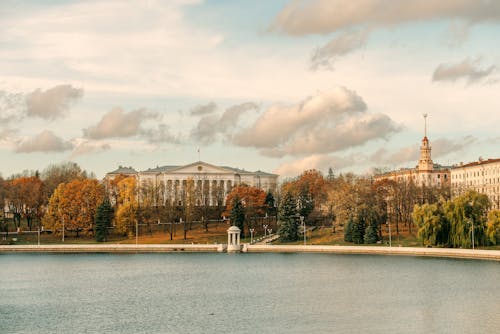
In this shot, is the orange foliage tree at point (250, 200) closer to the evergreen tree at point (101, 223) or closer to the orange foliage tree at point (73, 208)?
the evergreen tree at point (101, 223)

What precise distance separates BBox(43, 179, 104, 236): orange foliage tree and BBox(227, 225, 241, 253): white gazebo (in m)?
28.8

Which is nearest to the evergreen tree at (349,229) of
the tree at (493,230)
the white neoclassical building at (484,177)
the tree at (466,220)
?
the tree at (466,220)

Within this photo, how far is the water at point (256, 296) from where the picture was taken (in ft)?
172

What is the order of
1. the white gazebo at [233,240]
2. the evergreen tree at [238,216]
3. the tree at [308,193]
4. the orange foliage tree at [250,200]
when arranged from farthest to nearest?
the tree at [308,193] → the orange foliage tree at [250,200] → the evergreen tree at [238,216] → the white gazebo at [233,240]

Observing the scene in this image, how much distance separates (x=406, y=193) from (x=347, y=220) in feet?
48.8

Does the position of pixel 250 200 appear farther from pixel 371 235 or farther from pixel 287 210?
pixel 371 235

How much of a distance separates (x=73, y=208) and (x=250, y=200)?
31805 millimetres

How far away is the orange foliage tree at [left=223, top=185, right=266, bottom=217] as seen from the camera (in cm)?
15300

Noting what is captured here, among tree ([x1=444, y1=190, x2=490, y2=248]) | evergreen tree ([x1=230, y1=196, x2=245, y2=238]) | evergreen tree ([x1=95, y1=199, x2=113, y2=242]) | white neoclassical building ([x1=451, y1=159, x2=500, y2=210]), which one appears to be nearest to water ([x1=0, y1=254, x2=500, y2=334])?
tree ([x1=444, y1=190, x2=490, y2=248])

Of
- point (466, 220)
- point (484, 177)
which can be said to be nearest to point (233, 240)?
point (466, 220)

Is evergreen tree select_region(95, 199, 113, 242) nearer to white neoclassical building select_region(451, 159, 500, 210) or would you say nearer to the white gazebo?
the white gazebo

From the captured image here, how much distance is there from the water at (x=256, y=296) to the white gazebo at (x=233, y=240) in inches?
864

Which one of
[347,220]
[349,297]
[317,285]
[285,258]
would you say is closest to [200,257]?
[285,258]

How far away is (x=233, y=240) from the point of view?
130500 millimetres
